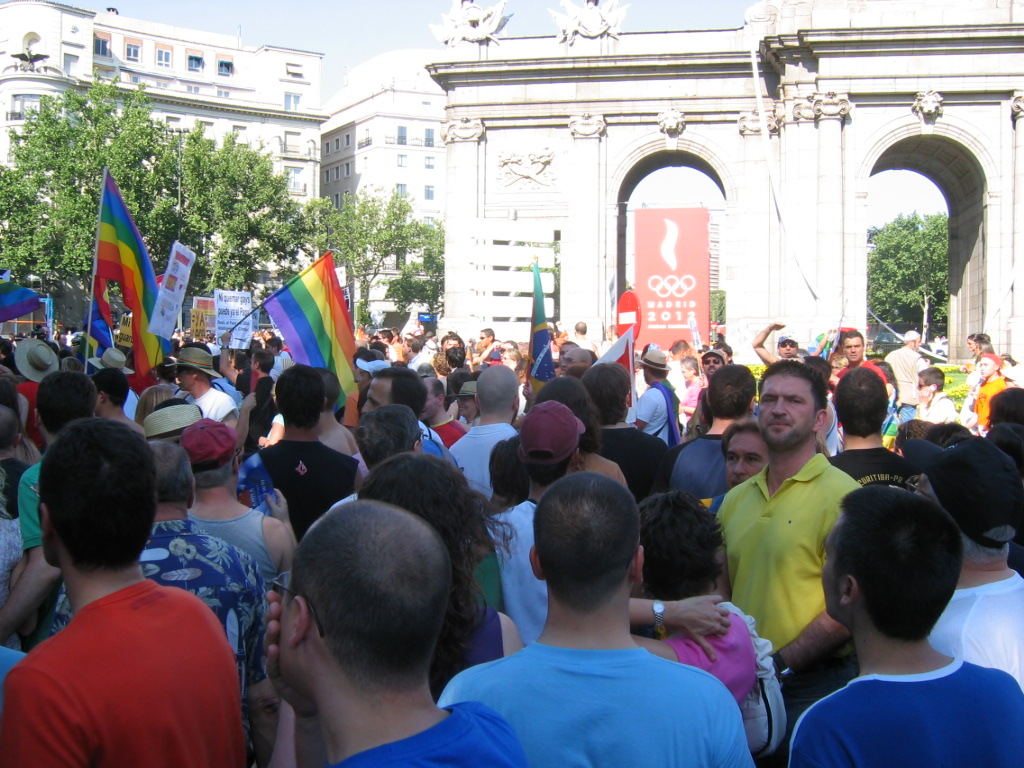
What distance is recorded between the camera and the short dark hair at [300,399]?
5883 millimetres

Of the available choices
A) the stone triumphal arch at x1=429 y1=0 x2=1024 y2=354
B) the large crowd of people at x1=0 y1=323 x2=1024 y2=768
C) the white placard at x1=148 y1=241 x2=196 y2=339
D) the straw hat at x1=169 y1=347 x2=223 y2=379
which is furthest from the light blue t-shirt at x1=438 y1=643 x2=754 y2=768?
the stone triumphal arch at x1=429 y1=0 x2=1024 y2=354

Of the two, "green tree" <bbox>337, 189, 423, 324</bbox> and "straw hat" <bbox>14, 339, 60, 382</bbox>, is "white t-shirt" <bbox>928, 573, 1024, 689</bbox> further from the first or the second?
"green tree" <bbox>337, 189, 423, 324</bbox>

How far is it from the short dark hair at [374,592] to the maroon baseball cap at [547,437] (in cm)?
219

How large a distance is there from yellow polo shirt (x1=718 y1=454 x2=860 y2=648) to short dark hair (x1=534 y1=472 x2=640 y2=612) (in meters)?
1.49

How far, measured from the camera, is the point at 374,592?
2113mm

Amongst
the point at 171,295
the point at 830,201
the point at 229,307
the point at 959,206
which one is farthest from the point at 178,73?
the point at 171,295

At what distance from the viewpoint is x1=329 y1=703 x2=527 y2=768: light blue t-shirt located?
2.04m

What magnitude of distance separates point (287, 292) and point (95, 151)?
57390mm

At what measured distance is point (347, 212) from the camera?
80500 millimetres

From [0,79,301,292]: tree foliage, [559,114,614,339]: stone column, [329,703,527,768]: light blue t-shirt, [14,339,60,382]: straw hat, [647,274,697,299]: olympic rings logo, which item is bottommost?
[329,703,527,768]: light blue t-shirt

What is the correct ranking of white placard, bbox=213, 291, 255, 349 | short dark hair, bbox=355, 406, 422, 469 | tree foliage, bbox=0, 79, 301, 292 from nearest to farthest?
short dark hair, bbox=355, 406, 422, 469
white placard, bbox=213, 291, 255, 349
tree foliage, bbox=0, 79, 301, 292

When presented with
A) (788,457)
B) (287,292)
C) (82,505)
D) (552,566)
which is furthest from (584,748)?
(287,292)

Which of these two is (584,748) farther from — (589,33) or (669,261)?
(589,33)

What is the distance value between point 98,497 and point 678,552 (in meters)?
1.79
